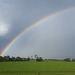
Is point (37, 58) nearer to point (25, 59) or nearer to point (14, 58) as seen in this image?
point (25, 59)

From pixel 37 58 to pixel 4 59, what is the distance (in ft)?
113

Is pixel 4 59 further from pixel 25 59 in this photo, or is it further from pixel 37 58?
pixel 37 58

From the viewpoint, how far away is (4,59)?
122812mm

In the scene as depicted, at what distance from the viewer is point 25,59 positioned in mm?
131375

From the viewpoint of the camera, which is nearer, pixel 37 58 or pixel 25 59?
pixel 25 59

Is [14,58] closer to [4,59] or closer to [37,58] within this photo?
[4,59]

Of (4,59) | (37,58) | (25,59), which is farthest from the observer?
(37,58)

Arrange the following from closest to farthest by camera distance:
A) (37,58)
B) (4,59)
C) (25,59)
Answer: (4,59)
(25,59)
(37,58)

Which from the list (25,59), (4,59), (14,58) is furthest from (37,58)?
(4,59)

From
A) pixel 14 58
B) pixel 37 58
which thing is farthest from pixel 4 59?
pixel 37 58

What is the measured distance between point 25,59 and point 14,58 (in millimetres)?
10636

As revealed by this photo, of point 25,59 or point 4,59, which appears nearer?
point 4,59

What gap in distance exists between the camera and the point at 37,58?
142 metres

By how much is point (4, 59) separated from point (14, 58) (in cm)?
880
